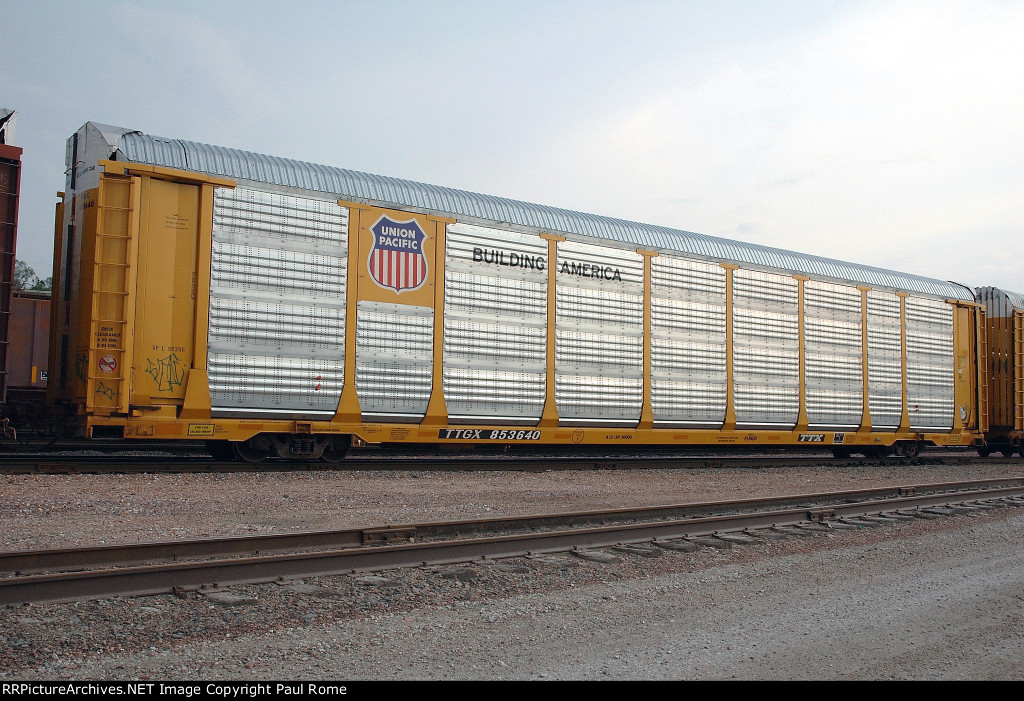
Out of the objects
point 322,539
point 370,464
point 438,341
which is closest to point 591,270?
point 438,341

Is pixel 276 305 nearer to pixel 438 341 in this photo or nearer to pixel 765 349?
pixel 438 341

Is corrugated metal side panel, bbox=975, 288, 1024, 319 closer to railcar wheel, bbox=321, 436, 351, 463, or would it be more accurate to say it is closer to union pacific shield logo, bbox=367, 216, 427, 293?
union pacific shield logo, bbox=367, 216, 427, 293

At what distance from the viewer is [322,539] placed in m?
6.84

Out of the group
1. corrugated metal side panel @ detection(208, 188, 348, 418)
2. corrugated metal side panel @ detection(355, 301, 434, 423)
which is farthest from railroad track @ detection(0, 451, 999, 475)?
corrugated metal side panel @ detection(355, 301, 434, 423)

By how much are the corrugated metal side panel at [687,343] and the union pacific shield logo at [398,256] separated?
4.74 metres

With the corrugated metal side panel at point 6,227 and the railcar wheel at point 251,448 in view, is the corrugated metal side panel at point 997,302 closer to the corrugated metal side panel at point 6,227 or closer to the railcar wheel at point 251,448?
the railcar wheel at point 251,448

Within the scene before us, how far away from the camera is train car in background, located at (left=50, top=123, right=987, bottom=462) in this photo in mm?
10352
